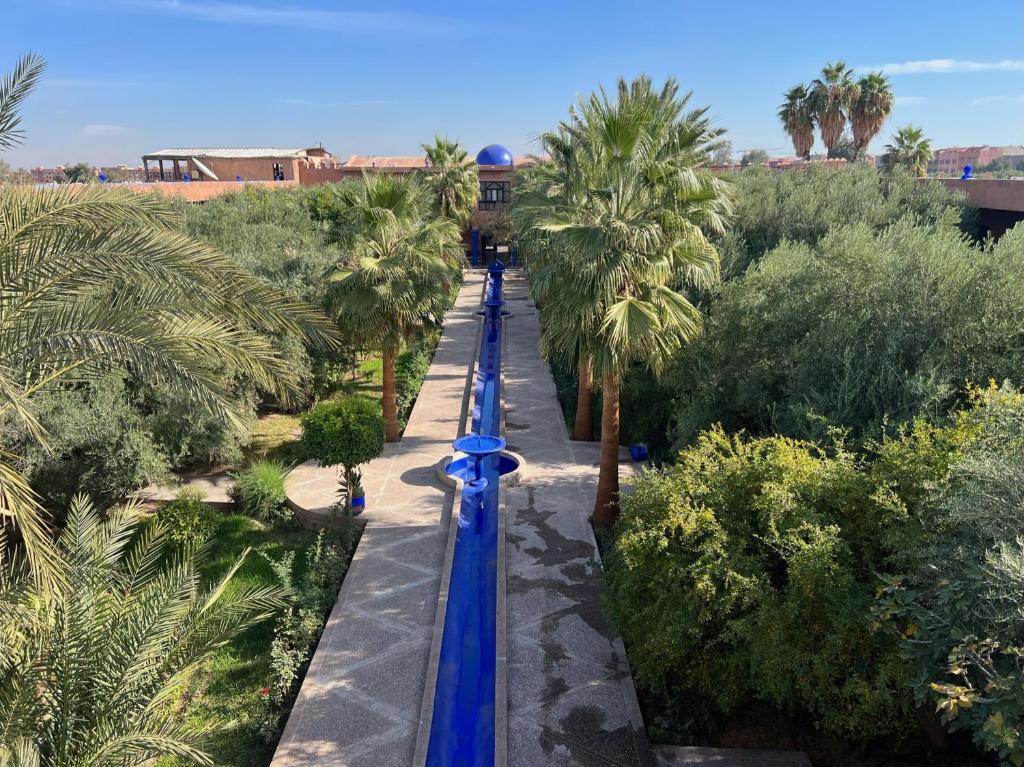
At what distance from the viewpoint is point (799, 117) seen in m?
33.1

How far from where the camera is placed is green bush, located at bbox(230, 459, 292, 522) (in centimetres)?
1152

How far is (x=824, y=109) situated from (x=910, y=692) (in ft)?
109

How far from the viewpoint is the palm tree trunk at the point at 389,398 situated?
1430 cm

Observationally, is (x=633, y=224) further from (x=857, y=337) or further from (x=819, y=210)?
(x=819, y=210)

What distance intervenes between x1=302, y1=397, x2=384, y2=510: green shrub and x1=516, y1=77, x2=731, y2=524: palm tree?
373 cm

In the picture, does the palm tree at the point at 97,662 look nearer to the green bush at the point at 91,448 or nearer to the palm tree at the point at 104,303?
the palm tree at the point at 104,303

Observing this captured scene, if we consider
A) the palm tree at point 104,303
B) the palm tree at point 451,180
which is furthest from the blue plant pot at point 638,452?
the palm tree at point 451,180

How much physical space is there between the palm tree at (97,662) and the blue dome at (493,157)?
4700 centimetres

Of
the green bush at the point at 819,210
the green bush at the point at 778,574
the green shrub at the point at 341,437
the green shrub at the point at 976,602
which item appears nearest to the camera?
the green shrub at the point at 976,602

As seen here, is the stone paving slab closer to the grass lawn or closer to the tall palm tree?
the grass lawn

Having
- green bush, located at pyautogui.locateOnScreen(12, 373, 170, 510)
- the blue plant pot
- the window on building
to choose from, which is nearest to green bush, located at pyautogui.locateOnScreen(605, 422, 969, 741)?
the blue plant pot

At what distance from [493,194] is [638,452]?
35496mm

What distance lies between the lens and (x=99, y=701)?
4.55 m

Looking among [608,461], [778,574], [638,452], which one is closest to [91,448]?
[608,461]
